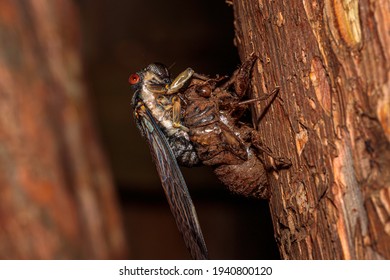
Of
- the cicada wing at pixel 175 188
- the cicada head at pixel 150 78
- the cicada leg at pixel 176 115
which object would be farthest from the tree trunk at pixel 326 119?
the cicada head at pixel 150 78

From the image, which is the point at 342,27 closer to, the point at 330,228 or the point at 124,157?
the point at 330,228

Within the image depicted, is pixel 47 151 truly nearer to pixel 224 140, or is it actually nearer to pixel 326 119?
pixel 224 140

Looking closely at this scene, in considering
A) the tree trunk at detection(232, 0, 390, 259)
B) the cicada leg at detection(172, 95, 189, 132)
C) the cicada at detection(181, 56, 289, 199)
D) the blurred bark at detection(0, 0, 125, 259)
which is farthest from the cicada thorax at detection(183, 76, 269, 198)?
the blurred bark at detection(0, 0, 125, 259)

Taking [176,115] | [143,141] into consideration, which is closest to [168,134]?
[176,115]

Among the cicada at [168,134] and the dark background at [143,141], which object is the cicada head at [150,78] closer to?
the cicada at [168,134]

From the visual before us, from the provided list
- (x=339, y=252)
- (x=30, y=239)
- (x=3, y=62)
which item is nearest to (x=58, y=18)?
(x=3, y=62)

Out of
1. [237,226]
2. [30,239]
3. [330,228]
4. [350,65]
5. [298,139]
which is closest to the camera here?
[350,65]
